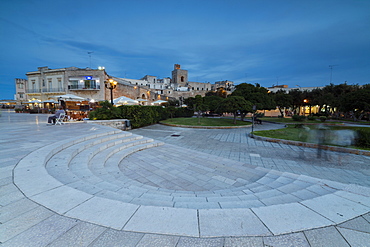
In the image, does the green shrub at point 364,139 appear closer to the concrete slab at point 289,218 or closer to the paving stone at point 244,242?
the concrete slab at point 289,218

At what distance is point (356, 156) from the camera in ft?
18.9

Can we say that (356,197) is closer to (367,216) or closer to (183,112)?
(367,216)

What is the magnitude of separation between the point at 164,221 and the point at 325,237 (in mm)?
1422

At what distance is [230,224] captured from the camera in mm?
1455

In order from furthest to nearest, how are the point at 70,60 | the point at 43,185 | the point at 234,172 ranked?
the point at 70,60, the point at 234,172, the point at 43,185

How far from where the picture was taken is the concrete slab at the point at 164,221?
136 cm

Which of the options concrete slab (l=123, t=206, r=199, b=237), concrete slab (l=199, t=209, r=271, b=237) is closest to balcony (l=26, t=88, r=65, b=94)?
concrete slab (l=123, t=206, r=199, b=237)

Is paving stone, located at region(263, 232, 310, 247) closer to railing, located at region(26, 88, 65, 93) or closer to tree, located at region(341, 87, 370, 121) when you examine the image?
tree, located at region(341, 87, 370, 121)

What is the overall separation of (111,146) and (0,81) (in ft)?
651

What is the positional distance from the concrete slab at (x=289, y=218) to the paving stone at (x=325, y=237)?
54mm

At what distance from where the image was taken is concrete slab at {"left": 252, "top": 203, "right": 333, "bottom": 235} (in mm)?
1418

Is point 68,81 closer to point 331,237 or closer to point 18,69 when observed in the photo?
point 331,237

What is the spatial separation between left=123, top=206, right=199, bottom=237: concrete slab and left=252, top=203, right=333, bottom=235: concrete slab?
Result: 71 centimetres

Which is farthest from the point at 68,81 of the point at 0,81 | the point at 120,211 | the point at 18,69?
the point at 0,81
